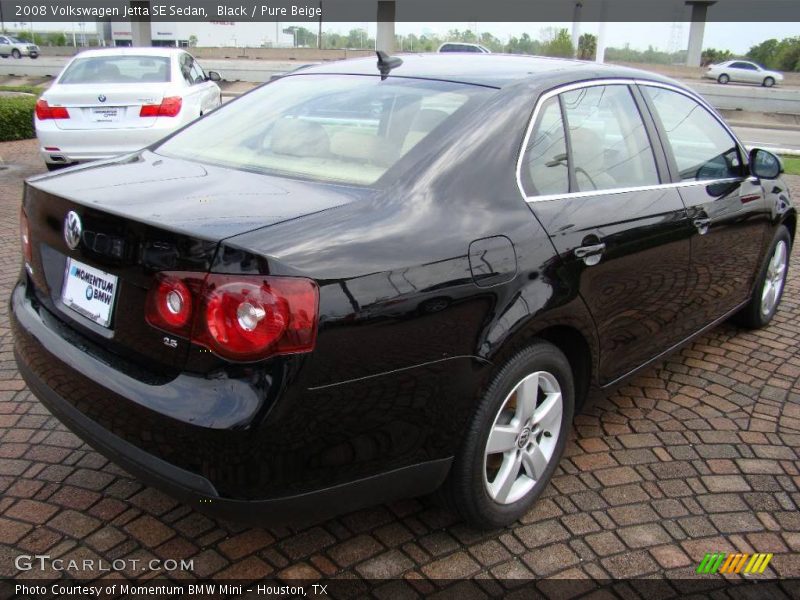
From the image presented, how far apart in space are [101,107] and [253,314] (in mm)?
7475

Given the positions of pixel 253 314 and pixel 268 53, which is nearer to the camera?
pixel 253 314

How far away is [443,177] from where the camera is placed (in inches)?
93.4

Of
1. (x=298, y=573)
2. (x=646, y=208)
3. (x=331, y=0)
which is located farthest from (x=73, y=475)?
(x=331, y=0)

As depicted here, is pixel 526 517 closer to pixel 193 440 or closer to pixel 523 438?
pixel 523 438

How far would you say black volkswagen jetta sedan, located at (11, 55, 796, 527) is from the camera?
195 cm

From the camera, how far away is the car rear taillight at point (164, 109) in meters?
8.39

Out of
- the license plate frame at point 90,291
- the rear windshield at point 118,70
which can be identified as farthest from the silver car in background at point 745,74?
the license plate frame at point 90,291

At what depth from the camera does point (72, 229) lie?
229 cm

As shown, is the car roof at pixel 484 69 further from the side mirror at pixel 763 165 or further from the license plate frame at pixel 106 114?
the license plate frame at pixel 106 114

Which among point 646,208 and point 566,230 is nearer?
point 566,230

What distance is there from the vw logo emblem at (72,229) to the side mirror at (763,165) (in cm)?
360

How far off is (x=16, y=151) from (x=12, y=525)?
1128 cm

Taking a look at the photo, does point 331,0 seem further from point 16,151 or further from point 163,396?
point 163,396

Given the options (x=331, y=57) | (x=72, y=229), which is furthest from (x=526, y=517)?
(x=331, y=57)
